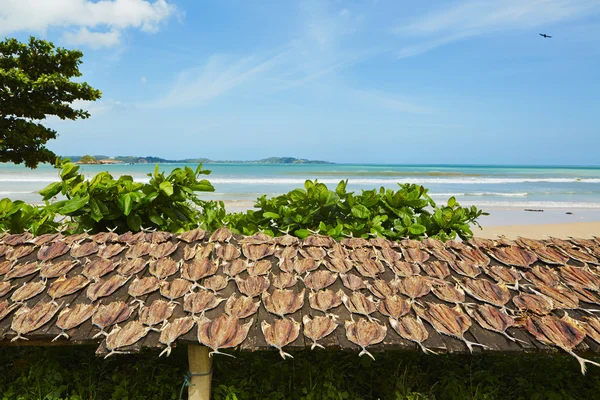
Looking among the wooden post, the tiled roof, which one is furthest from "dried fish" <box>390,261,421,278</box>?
the wooden post

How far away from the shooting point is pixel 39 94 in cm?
1412

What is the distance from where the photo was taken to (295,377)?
242 centimetres

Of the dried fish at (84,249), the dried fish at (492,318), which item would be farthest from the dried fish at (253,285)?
the dried fish at (492,318)

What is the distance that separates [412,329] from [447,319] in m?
0.19

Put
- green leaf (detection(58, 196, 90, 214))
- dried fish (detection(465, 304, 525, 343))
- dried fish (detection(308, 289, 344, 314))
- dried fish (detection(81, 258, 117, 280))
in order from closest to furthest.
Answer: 1. dried fish (detection(465, 304, 525, 343))
2. dried fish (detection(308, 289, 344, 314))
3. dried fish (detection(81, 258, 117, 280))
4. green leaf (detection(58, 196, 90, 214))

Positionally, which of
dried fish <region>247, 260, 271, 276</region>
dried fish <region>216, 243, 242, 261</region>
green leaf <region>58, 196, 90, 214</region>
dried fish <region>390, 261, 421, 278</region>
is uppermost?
green leaf <region>58, 196, 90, 214</region>

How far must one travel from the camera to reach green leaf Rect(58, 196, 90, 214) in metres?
2.60

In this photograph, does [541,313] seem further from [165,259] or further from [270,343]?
[165,259]

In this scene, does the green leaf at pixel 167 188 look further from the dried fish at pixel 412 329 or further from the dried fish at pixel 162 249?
the dried fish at pixel 412 329

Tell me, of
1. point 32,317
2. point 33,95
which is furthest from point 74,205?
point 33,95

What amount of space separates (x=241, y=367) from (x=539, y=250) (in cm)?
197

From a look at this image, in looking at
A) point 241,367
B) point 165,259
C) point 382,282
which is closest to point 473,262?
point 382,282

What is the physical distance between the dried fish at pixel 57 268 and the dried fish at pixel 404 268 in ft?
5.74

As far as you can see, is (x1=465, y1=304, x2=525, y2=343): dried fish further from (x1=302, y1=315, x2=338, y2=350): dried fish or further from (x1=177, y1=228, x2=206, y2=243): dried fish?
(x1=177, y1=228, x2=206, y2=243): dried fish
